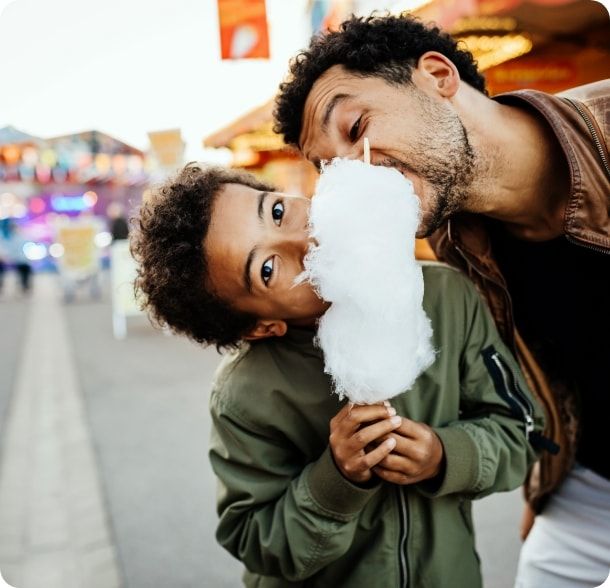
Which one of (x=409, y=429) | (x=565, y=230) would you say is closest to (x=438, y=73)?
(x=565, y=230)

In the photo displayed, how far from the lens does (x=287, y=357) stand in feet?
4.66

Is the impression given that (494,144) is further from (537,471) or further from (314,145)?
(537,471)

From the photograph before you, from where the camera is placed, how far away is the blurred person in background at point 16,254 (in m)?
14.0

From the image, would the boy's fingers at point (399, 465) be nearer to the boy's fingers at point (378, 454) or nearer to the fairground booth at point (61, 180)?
the boy's fingers at point (378, 454)

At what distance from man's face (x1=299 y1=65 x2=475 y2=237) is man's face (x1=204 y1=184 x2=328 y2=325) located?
0.68 feet

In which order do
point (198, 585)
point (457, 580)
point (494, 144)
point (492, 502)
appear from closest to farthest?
point (457, 580) → point (494, 144) → point (198, 585) → point (492, 502)

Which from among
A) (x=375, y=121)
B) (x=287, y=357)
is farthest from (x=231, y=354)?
(x=375, y=121)

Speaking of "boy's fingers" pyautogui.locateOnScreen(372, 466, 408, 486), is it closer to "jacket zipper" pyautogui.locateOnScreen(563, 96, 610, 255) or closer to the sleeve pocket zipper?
the sleeve pocket zipper

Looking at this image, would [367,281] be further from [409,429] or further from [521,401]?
[521,401]

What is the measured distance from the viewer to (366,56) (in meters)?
1.53

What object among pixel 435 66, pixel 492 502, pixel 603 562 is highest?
pixel 435 66

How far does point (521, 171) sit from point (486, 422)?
70 centimetres

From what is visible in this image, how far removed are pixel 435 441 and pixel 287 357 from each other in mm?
415

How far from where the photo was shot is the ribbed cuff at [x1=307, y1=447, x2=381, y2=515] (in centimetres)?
118
